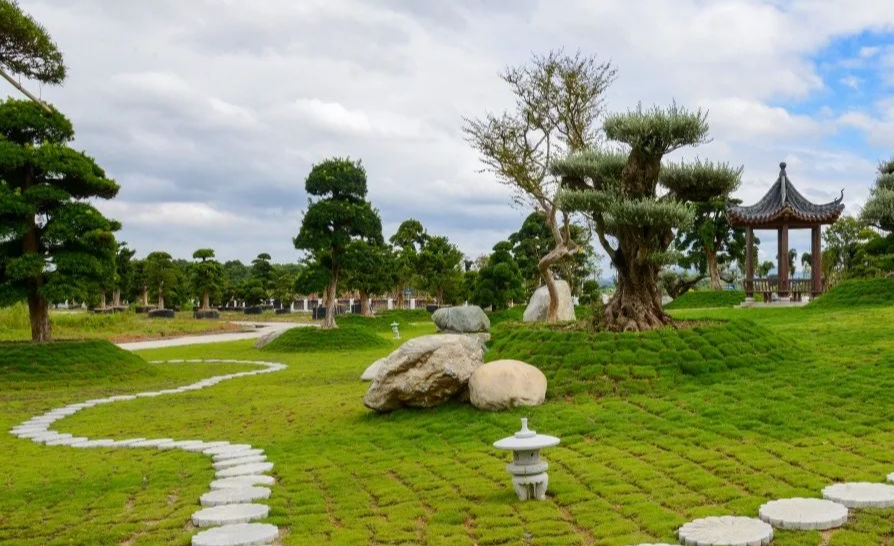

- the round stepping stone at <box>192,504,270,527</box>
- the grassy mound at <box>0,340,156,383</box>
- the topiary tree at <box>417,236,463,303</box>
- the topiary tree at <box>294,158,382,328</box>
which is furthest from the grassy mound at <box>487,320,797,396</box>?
the topiary tree at <box>417,236,463,303</box>

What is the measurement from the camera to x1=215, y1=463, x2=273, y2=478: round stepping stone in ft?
26.1

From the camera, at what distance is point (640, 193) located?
12.7 meters

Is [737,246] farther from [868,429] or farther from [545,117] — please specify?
[868,429]

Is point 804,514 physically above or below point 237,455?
above

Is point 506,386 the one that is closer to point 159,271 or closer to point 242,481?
point 242,481

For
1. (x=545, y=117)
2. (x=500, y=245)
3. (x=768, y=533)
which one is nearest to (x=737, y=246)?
(x=500, y=245)

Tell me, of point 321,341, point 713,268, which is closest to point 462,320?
point 321,341

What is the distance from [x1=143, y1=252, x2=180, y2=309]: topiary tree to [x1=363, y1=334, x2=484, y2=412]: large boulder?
52.6 meters

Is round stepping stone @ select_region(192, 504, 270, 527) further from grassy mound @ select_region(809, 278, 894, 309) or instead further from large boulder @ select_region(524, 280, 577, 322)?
grassy mound @ select_region(809, 278, 894, 309)

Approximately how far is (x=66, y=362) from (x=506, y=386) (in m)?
12.2

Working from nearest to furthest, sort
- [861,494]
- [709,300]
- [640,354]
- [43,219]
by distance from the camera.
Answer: [861,494], [640,354], [43,219], [709,300]

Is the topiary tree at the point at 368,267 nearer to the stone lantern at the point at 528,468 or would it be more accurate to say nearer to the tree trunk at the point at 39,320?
the tree trunk at the point at 39,320

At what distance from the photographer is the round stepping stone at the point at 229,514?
6215 millimetres

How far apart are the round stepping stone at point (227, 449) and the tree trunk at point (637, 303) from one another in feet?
20.6
